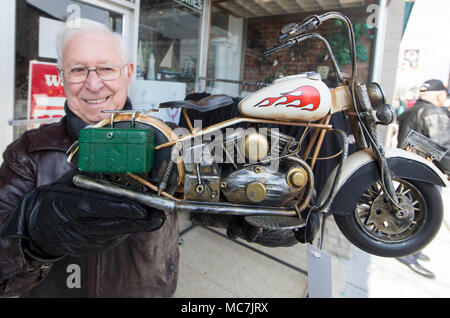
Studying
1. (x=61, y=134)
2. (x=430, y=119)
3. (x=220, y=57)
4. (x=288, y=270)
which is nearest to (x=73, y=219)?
(x=61, y=134)

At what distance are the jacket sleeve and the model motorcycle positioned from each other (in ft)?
0.96

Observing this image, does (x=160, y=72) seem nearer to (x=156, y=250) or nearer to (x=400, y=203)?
(x=156, y=250)

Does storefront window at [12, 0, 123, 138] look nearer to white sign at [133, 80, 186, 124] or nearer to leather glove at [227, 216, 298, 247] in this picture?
white sign at [133, 80, 186, 124]

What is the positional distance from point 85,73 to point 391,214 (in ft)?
2.42

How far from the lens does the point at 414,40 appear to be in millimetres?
502

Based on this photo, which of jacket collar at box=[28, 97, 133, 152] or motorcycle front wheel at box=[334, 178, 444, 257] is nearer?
motorcycle front wheel at box=[334, 178, 444, 257]

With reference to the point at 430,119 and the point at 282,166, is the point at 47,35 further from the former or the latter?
the point at 430,119

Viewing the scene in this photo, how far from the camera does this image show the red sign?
132 centimetres

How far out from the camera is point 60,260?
868mm

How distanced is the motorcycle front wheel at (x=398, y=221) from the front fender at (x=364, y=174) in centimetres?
2

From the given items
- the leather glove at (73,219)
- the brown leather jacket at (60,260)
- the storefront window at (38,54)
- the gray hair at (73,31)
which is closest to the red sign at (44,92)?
the storefront window at (38,54)

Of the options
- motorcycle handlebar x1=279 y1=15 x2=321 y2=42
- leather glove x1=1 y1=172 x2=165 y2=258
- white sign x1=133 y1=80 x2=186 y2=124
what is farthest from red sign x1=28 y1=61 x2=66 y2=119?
motorcycle handlebar x1=279 y1=15 x2=321 y2=42

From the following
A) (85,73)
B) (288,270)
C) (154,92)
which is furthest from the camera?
(288,270)
